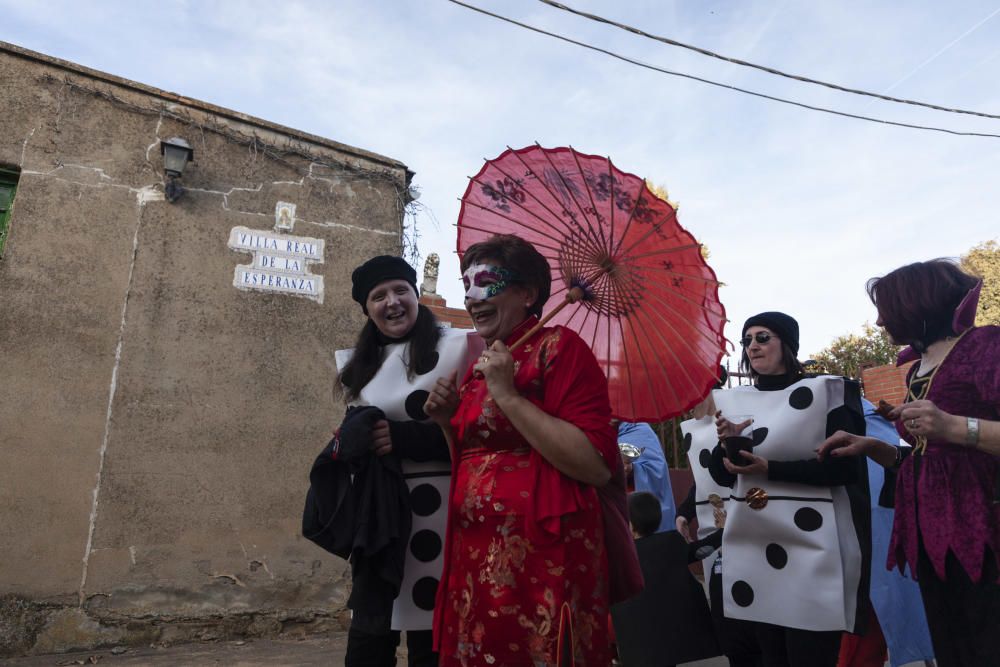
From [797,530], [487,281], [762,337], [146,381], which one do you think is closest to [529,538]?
[487,281]

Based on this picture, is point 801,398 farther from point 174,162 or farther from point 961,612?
point 174,162

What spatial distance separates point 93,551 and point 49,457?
75 centimetres

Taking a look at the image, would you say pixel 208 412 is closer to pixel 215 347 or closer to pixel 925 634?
pixel 215 347

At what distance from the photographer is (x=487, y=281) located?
1.91 m

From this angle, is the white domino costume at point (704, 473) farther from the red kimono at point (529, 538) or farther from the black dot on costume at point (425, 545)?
the red kimono at point (529, 538)

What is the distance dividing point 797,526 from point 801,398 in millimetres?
510

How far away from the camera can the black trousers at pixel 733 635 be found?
9.53ft

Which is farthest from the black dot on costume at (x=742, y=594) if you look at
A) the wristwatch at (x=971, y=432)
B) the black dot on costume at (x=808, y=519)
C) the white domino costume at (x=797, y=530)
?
the wristwatch at (x=971, y=432)

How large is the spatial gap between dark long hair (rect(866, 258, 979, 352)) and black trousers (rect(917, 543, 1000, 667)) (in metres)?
0.69

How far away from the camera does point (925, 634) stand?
331 centimetres

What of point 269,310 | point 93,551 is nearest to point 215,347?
point 269,310

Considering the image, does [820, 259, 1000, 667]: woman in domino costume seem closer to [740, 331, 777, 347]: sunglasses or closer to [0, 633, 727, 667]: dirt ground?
[740, 331, 777, 347]: sunglasses

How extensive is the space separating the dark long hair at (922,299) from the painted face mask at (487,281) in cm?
133

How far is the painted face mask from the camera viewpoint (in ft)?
6.24
